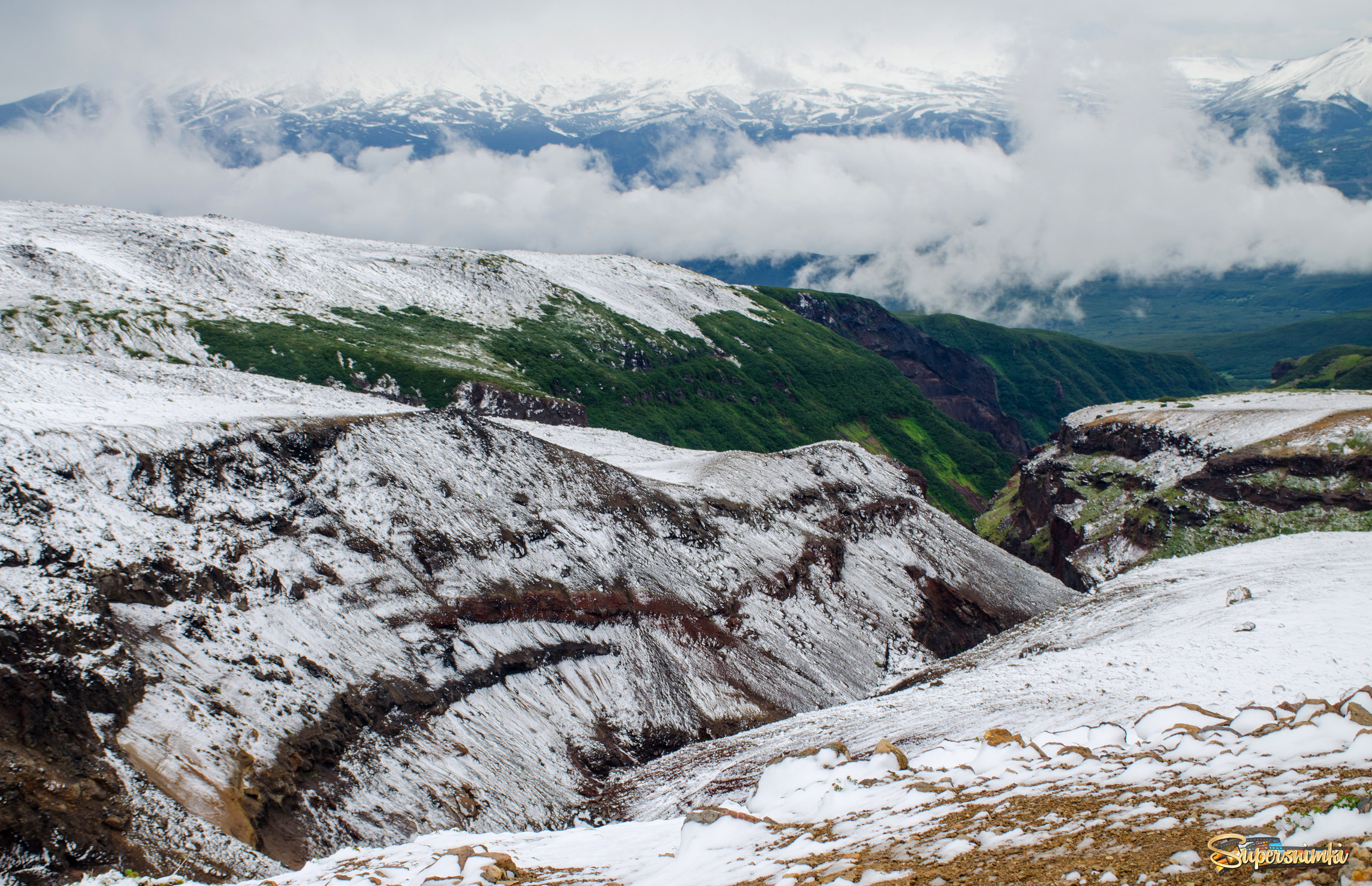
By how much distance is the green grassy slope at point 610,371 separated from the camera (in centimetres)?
11594

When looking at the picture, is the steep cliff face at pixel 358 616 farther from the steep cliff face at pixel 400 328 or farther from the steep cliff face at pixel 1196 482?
the steep cliff face at pixel 1196 482

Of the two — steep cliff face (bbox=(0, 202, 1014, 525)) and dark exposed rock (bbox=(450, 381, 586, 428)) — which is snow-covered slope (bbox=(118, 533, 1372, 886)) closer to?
steep cliff face (bbox=(0, 202, 1014, 525))

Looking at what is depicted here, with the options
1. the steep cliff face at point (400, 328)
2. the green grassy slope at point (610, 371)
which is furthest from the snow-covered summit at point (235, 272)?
the green grassy slope at point (610, 371)

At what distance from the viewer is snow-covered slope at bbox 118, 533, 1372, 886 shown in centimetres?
1184

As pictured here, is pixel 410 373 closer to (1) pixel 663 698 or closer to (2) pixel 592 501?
(2) pixel 592 501

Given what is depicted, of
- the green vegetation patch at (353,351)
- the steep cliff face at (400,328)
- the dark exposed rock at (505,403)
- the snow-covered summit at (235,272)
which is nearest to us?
the steep cliff face at (400,328)

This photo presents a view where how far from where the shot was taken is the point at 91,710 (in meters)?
22.3

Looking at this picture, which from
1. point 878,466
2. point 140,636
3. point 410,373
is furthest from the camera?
point 410,373

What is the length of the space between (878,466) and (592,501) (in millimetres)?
28718

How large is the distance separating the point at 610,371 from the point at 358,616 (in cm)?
13151

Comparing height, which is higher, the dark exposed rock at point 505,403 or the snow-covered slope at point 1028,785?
the snow-covered slope at point 1028,785

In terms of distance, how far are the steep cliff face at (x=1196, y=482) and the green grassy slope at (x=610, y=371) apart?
5273 cm

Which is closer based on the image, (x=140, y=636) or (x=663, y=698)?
(x=140, y=636)

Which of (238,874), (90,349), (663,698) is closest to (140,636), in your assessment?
(238,874)
